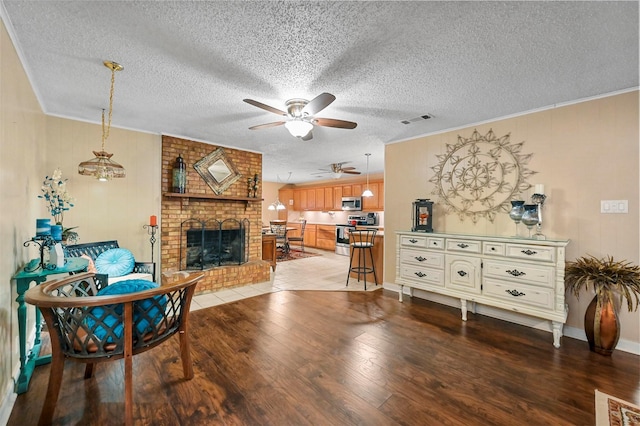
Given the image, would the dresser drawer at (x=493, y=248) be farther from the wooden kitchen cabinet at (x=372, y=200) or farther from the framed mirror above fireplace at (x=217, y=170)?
the wooden kitchen cabinet at (x=372, y=200)

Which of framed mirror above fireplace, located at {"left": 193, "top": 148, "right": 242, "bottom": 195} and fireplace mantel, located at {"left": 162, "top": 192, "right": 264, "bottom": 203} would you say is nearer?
fireplace mantel, located at {"left": 162, "top": 192, "right": 264, "bottom": 203}

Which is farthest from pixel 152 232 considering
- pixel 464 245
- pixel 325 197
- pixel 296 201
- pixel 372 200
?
pixel 296 201

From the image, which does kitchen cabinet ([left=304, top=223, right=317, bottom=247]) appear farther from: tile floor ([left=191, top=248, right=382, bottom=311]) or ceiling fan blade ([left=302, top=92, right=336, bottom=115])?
ceiling fan blade ([left=302, top=92, right=336, bottom=115])

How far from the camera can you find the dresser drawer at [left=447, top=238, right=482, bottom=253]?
9.80 ft

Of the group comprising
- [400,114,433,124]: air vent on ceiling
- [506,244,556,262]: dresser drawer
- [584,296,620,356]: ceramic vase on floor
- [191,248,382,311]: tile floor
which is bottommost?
[191,248,382,311]: tile floor

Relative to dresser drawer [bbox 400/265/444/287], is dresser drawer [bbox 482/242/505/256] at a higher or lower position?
higher

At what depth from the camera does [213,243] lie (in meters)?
4.48

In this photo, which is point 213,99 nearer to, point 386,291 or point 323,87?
point 323,87

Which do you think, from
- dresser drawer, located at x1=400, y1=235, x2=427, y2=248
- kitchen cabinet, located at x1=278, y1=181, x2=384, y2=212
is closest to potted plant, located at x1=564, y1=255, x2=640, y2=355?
dresser drawer, located at x1=400, y1=235, x2=427, y2=248

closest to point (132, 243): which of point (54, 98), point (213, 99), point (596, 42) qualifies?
point (54, 98)

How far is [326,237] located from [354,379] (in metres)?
6.86

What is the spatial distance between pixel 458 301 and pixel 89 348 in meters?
3.71

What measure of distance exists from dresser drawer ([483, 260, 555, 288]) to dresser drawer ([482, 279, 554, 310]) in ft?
0.18

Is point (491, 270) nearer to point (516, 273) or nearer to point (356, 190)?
point (516, 273)
